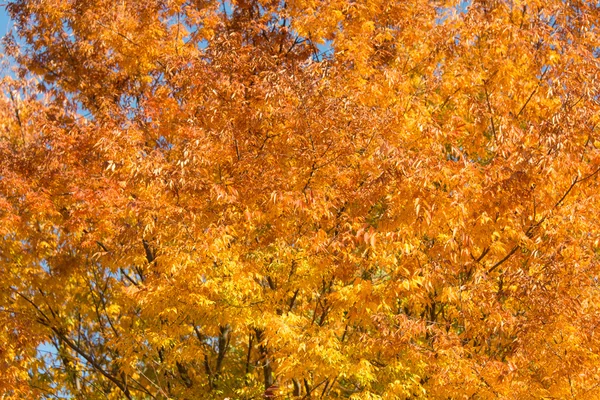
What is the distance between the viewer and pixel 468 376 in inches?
237

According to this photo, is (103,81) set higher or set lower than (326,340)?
higher

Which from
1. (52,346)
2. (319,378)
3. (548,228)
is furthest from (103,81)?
(548,228)

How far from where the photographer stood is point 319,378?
7.64 m

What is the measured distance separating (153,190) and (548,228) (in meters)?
5.23

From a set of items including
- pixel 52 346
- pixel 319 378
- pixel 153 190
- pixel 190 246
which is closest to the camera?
pixel 190 246

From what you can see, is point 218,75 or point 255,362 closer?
point 218,75

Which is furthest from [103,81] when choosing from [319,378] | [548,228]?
[548,228]

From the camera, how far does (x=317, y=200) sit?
23.3 feet

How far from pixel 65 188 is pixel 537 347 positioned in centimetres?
751

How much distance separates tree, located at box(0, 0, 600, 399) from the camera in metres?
6.47

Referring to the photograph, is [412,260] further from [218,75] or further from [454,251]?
[218,75]

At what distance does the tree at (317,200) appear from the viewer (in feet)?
21.2

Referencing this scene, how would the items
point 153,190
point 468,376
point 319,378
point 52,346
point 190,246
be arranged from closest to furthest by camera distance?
point 468,376, point 190,246, point 319,378, point 153,190, point 52,346

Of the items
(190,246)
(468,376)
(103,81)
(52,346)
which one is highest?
(103,81)
